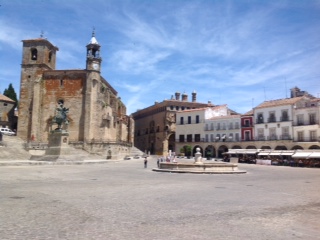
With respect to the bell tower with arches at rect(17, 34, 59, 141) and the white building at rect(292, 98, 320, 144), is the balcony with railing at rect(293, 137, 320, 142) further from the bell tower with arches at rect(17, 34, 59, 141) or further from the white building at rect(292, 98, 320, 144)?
the bell tower with arches at rect(17, 34, 59, 141)

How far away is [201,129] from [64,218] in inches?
1985

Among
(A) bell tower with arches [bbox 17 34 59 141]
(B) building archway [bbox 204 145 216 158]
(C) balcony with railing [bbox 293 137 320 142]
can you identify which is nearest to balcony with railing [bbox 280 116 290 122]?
(C) balcony with railing [bbox 293 137 320 142]

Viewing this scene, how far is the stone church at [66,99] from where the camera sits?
43719 mm

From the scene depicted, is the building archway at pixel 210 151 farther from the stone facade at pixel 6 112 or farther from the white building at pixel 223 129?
the stone facade at pixel 6 112

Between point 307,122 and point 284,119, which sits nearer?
point 307,122

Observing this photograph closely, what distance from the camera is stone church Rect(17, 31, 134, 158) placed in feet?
143

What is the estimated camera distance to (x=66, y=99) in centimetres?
4559

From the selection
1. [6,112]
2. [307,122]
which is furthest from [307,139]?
[6,112]

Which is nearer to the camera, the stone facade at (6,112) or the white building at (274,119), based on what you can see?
the white building at (274,119)

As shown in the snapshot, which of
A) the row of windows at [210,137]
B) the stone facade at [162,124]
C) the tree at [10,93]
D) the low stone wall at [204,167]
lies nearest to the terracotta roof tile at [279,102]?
the row of windows at [210,137]

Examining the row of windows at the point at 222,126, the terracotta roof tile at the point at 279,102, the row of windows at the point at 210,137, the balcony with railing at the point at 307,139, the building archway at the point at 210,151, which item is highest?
the terracotta roof tile at the point at 279,102

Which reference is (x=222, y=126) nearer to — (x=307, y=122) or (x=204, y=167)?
(x=307, y=122)

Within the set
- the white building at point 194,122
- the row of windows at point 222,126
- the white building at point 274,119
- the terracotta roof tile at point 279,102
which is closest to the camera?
the white building at point 274,119

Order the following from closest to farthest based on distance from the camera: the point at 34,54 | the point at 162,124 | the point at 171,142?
the point at 34,54, the point at 171,142, the point at 162,124
